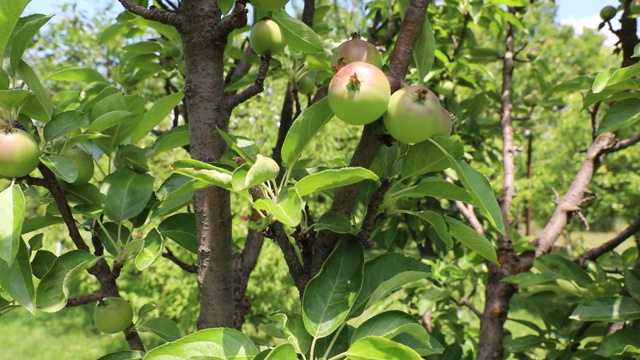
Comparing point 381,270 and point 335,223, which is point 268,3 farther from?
point 381,270

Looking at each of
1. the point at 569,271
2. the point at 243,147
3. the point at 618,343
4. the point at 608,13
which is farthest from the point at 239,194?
the point at 608,13

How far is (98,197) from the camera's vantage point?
50.2 inches

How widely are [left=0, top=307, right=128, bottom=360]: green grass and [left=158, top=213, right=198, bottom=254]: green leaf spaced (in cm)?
474

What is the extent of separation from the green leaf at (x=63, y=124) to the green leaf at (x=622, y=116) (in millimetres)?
1195

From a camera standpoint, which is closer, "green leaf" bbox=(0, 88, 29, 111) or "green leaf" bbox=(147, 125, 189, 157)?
"green leaf" bbox=(0, 88, 29, 111)

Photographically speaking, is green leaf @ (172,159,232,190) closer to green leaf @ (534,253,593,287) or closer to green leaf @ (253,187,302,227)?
green leaf @ (253,187,302,227)

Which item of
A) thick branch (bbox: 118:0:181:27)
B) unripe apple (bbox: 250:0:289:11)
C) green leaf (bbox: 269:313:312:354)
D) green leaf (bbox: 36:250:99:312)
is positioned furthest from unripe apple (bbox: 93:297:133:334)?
unripe apple (bbox: 250:0:289:11)

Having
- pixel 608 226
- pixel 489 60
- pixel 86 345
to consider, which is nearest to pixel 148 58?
pixel 489 60

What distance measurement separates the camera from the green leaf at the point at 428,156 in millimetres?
947

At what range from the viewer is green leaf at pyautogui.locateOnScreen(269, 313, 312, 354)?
38.8 inches

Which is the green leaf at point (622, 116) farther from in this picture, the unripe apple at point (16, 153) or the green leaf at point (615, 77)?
the unripe apple at point (16, 153)

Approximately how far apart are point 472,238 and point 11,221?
2.87ft

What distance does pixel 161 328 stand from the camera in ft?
4.36

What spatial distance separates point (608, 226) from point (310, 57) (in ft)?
70.0
